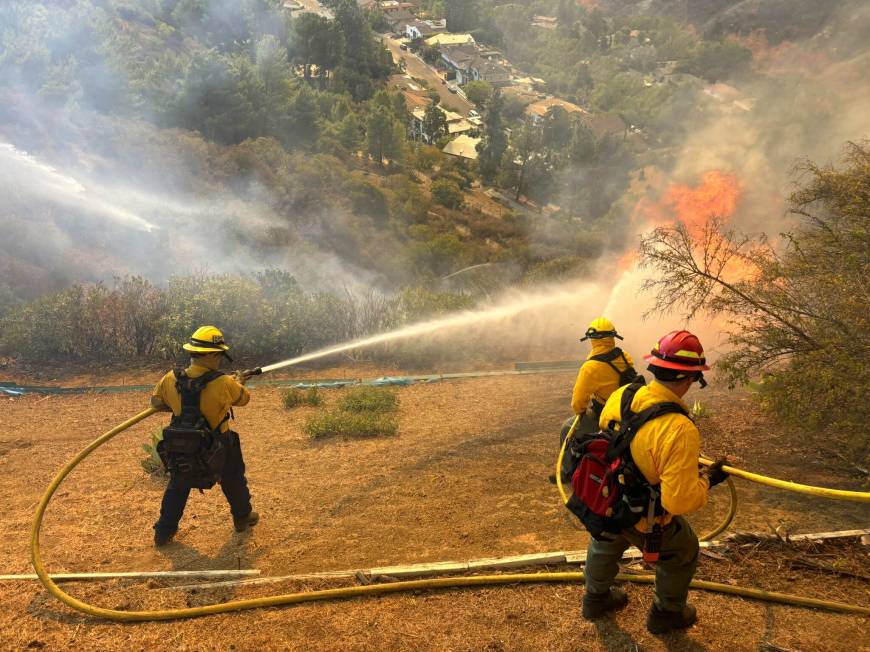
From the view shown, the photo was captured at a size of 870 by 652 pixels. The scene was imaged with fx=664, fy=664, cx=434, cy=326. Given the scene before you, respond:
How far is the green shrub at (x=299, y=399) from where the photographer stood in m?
10.7

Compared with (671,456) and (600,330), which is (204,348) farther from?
(671,456)

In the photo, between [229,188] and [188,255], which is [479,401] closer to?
[188,255]

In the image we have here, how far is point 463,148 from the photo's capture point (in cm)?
5678

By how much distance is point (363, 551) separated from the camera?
5453mm

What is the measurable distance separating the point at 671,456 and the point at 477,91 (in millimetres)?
78931

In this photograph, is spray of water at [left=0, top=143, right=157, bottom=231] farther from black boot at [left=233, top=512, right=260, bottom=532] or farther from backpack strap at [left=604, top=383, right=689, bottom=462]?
backpack strap at [left=604, top=383, right=689, bottom=462]

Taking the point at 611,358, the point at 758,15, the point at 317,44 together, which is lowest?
the point at 611,358

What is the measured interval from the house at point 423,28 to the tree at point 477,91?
72.6 feet

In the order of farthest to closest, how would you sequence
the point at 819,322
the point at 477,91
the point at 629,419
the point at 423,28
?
the point at 423,28 → the point at 477,91 → the point at 819,322 → the point at 629,419

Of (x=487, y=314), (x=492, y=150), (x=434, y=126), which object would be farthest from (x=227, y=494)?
(x=434, y=126)

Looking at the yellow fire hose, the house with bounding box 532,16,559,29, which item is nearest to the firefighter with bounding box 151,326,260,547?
the yellow fire hose

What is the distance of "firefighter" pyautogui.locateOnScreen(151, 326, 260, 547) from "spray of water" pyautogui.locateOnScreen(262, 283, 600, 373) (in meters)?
5.56

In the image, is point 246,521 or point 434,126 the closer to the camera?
point 246,521

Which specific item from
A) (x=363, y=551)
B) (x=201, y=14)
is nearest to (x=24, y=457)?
(x=363, y=551)
